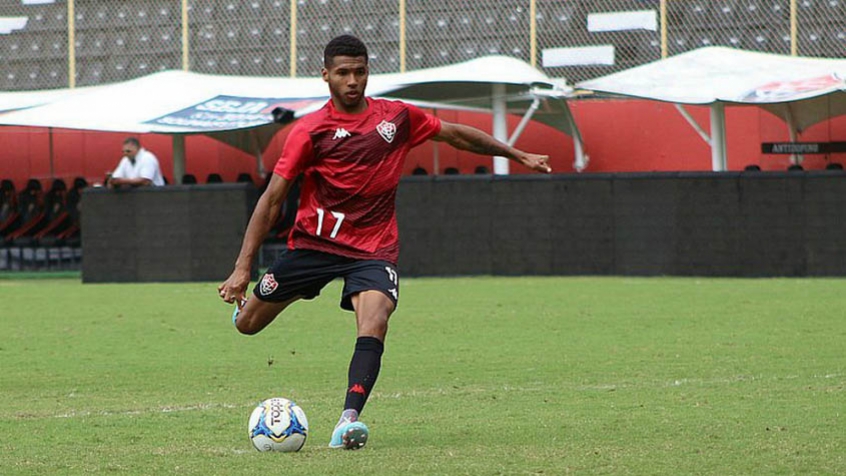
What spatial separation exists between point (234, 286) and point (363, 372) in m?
0.77

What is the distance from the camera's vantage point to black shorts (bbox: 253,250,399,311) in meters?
8.24

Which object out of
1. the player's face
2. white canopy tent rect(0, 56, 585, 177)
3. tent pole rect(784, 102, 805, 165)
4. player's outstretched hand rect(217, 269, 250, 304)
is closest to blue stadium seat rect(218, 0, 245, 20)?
white canopy tent rect(0, 56, 585, 177)

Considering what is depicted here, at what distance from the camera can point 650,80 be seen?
25.2m

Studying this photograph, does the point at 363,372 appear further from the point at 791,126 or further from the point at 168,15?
the point at 168,15

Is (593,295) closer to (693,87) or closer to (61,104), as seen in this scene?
(693,87)

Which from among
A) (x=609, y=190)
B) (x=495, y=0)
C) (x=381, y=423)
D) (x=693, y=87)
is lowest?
(x=381, y=423)

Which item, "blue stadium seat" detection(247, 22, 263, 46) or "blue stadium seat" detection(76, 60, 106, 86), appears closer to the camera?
"blue stadium seat" detection(247, 22, 263, 46)

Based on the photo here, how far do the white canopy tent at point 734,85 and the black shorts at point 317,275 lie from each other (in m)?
15.2

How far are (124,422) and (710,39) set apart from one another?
72.8 feet

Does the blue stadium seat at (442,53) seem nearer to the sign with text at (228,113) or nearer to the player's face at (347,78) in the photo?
the sign with text at (228,113)

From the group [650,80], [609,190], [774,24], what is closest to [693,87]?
[650,80]

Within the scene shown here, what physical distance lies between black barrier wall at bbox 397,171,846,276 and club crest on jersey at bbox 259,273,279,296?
1355cm

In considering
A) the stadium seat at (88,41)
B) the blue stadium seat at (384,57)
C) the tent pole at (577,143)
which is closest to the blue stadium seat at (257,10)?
the blue stadium seat at (384,57)

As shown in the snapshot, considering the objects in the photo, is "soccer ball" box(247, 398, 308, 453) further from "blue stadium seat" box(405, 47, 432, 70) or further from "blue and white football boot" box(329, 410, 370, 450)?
"blue stadium seat" box(405, 47, 432, 70)
